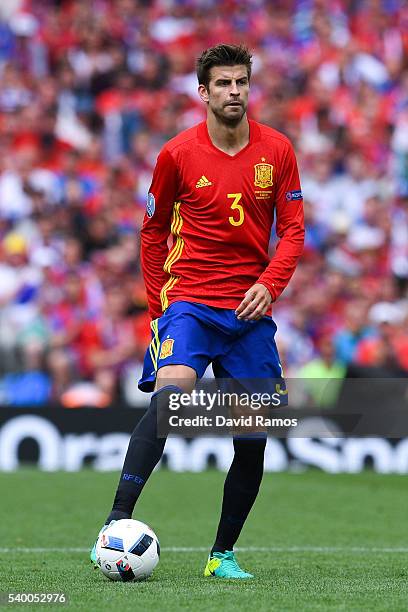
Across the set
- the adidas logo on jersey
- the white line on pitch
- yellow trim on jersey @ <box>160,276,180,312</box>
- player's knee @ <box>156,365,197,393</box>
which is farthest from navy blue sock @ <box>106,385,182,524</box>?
the white line on pitch

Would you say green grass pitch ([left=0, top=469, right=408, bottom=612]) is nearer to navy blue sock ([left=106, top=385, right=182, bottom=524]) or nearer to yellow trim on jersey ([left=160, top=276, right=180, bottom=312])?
navy blue sock ([left=106, top=385, right=182, bottom=524])

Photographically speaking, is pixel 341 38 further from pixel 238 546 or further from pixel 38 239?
pixel 238 546

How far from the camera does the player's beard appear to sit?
5.90 meters

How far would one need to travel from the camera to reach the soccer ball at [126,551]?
5453 mm

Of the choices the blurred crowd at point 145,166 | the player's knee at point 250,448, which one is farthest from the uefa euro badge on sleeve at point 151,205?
the blurred crowd at point 145,166

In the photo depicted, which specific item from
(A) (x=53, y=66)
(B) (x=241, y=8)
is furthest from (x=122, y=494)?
(B) (x=241, y=8)

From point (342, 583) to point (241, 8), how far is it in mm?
15443

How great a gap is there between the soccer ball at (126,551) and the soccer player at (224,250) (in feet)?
1.55

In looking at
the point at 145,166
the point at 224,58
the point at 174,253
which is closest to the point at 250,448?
the point at 174,253

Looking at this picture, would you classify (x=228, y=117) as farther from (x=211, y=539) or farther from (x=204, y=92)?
(x=211, y=539)

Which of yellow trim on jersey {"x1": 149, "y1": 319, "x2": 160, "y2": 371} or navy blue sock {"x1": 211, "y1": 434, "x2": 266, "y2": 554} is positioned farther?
navy blue sock {"x1": 211, "y1": 434, "x2": 266, "y2": 554}

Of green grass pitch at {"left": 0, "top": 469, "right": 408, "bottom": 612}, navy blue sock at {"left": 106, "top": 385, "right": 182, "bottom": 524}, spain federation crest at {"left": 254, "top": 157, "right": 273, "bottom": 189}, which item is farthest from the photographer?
spain federation crest at {"left": 254, "top": 157, "right": 273, "bottom": 189}

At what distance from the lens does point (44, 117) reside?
56.1 feet

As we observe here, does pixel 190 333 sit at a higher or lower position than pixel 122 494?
higher
